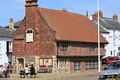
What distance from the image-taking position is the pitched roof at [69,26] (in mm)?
60844

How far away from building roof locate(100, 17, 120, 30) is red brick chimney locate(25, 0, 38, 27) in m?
37.5

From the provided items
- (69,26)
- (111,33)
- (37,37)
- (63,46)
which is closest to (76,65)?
(63,46)

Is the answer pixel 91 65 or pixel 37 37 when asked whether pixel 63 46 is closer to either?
pixel 37 37

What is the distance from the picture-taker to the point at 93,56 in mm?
67375

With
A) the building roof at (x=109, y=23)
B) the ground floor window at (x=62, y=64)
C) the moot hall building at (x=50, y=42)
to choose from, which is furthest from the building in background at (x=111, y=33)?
the ground floor window at (x=62, y=64)

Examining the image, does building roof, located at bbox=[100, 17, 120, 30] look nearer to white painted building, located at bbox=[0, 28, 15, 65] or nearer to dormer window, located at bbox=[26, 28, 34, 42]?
white painted building, located at bbox=[0, 28, 15, 65]

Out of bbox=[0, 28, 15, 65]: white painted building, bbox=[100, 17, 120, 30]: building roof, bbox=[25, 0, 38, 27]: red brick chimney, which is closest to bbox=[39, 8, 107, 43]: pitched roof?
bbox=[25, 0, 38, 27]: red brick chimney

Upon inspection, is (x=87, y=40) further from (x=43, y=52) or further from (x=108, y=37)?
(x=108, y=37)

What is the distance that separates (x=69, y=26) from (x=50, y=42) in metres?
6.66

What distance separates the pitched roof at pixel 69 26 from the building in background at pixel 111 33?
24660 mm

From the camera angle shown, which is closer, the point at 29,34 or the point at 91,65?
the point at 29,34

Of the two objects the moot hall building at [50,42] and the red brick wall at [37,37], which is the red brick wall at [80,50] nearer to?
the moot hall building at [50,42]

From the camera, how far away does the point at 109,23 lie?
328 ft

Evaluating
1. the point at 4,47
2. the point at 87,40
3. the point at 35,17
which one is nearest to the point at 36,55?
the point at 35,17
